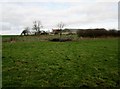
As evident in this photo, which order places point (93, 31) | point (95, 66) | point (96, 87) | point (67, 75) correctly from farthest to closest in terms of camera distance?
point (93, 31)
point (95, 66)
point (67, 75)
point (96, 87)

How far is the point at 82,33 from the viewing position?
173ft

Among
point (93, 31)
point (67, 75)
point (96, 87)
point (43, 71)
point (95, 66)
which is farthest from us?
point (93, 31)

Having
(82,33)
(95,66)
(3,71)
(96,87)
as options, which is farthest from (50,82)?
(82,33)

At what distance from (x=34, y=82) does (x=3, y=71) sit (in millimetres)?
2708

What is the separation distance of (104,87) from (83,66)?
12.8 ft

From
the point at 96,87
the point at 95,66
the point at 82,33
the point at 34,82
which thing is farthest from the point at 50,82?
the point at 82,33

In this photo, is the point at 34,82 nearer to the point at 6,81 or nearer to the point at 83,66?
the point at 6,81

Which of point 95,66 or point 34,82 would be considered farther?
point 95,66

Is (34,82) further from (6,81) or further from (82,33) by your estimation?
(82,33)

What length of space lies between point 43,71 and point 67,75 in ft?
4.94

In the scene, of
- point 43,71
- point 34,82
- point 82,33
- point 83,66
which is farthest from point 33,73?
point 82,33

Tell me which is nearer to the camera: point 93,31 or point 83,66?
point 83,66

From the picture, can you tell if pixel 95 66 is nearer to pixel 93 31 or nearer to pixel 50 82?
pixel 50 82

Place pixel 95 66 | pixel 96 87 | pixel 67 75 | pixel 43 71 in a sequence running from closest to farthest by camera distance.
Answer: pixel 96 87, pixel 67 75, pixel 43 71, pixel 95 66
